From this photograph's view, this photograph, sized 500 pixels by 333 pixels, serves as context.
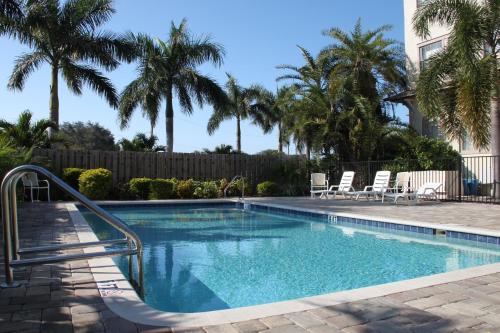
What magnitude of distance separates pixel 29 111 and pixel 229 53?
10193 millimetres

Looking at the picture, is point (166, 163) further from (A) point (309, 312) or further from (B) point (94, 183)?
(A) point (309, 312)

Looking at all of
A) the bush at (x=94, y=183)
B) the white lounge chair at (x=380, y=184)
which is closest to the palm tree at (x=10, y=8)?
the bush at (x=94, y=183)

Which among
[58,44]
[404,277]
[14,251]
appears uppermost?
[58,44]

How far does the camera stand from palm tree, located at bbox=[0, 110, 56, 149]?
16016 millimetres

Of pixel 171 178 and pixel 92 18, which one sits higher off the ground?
pixel 92 18

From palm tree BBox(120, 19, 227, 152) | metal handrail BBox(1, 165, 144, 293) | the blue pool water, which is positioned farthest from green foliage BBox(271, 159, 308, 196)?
metal handrail BBox(1, 165, 144, 293)

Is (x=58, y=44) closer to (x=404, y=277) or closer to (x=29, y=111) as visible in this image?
(x=29, y=111)

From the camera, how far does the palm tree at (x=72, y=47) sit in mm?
17594

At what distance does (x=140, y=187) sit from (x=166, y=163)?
221 centimetres

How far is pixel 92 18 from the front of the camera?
1888 cm

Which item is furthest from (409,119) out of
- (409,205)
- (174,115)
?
(174,115)

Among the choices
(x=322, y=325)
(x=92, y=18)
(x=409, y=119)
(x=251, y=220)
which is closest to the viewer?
(x=322, y=325)

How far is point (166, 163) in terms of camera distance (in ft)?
59.9

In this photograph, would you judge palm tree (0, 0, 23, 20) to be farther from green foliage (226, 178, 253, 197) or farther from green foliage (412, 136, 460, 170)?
green foliage (412, 136, 460, 170)
